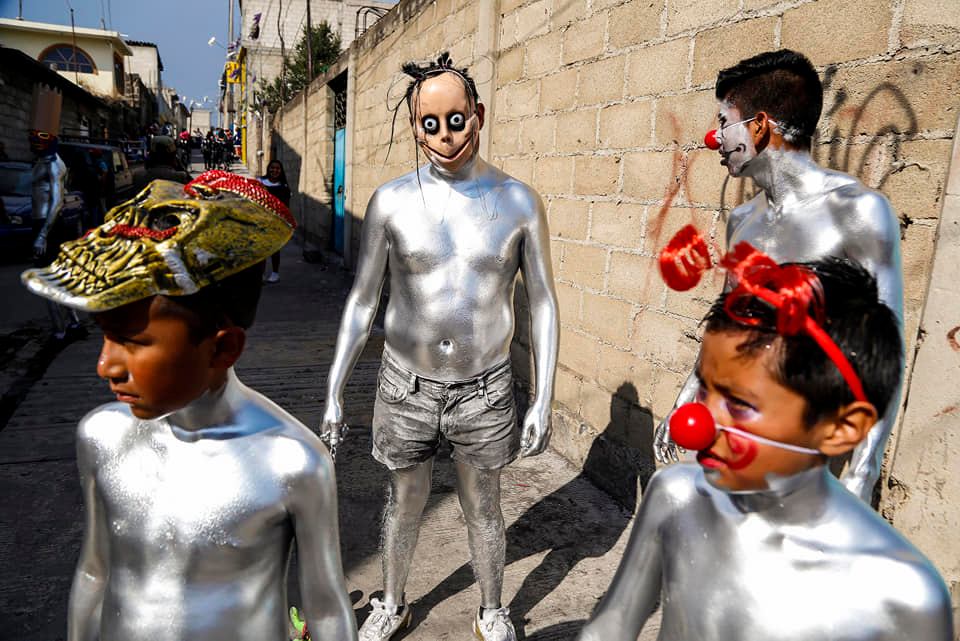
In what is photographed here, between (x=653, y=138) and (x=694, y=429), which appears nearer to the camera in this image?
(x=694, y=429)

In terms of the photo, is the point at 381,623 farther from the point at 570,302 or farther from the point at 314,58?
the point at 314,58

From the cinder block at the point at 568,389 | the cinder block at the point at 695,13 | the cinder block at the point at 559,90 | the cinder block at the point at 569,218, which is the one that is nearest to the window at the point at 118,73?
the cinder block at the point at 559,90

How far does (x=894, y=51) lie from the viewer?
2238 mm

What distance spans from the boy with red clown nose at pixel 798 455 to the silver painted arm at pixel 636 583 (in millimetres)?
124

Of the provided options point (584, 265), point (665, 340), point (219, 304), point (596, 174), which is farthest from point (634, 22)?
point (219, 304)

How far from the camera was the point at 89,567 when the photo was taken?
1.36 metres

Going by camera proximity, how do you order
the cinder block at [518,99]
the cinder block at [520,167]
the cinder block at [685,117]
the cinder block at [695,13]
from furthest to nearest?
the cinder block at [520,167]
the cinder block at [518,99]
the cinder block at [685,117]
the cinder block at [695,13]

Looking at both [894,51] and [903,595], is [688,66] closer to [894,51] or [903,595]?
[894,51]

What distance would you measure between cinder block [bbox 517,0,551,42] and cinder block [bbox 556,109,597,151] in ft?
2.14

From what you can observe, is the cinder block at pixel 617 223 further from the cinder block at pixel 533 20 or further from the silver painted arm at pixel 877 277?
the silver painted arm at pixel 877 277

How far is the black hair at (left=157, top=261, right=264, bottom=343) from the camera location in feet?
3.75

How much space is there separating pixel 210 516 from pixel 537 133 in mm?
3669

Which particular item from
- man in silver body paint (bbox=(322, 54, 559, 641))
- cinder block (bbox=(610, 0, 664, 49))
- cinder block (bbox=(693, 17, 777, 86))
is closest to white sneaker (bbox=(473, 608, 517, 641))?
man in silver body paint (bbox=(322, 54, 559, 641))

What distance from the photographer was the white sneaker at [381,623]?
8.11 feet
